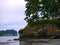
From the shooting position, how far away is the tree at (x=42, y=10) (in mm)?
70375

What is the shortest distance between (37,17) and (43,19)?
346cm

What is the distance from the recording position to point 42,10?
2849 inches

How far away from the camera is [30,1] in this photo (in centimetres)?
7375

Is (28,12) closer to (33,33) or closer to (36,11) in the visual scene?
(36,11)

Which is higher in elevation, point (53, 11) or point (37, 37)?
point (53, 11)

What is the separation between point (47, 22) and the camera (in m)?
66.9

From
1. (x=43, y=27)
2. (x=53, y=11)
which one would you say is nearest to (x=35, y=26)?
(x=43, y=27)

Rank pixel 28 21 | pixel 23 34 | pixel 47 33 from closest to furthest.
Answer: pixel 47 33, pixel 23 34, pixel 28 21

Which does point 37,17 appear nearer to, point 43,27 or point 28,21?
point 28,21

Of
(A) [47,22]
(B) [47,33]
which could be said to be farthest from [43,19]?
(B) [47,33]

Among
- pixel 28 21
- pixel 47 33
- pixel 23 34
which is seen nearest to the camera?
pixel 47 33

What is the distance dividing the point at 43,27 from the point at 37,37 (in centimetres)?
283

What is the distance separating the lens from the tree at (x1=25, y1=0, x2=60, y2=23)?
231ft

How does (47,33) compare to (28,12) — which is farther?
(28,12)
